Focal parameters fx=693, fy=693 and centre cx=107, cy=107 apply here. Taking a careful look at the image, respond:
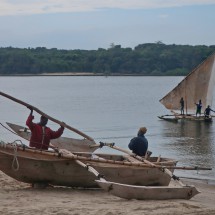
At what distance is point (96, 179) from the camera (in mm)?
16094

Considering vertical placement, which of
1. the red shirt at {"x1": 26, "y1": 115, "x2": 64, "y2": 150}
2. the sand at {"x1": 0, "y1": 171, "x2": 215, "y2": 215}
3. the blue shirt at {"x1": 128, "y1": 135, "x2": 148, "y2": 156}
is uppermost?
the red shirt at {"x1": 26, "y1": 115, "x2": 64, "y2": 150}

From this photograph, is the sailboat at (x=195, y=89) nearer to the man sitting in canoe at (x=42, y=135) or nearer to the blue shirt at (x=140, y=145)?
the blue shirt at (x=140, y=145)

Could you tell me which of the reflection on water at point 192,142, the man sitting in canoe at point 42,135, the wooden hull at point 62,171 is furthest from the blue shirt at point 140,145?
the reflection on water at point 192,142

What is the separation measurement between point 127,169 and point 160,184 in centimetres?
94

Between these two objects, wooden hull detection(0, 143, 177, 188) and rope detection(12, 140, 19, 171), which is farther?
wooden hull detection(0, 143, 177, 188)

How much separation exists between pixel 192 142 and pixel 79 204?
2287cm

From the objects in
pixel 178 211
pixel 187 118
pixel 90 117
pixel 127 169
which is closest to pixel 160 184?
pixel 127 169

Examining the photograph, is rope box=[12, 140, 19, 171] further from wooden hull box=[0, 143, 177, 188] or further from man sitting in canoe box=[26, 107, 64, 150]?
man sitting in canoe box=[26, 107, 64, 150]

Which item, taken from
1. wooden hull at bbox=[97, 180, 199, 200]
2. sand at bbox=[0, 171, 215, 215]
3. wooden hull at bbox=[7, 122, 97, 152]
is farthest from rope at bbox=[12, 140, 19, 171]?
wooden hull at bbox=[7, 122, 97, 152]

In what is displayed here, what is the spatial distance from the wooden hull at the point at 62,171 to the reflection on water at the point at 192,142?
701cm

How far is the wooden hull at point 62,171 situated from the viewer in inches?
623

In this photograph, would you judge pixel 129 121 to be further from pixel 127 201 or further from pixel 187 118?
pixel 127 201

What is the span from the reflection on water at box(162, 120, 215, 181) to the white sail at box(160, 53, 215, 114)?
2.96 meters

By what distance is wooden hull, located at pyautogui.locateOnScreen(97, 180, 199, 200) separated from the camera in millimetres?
14805
